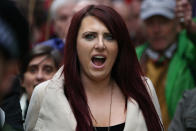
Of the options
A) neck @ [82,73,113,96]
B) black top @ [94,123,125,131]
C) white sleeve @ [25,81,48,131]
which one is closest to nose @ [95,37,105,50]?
neck @ [82,73,113,96]

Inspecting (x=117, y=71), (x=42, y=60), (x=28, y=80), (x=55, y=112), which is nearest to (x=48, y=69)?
(x=42, y=60)

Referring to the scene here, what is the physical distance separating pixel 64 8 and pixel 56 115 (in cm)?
291

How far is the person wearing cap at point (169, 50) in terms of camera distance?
4.95 metres

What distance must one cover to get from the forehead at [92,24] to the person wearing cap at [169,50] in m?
1.54

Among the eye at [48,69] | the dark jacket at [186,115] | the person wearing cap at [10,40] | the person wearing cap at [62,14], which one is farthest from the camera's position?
the person wearing cap at [62,14]

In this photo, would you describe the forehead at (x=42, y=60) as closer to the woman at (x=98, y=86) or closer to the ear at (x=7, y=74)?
the woman at (x=98, y=86)

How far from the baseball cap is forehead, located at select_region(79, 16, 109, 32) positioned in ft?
6.56

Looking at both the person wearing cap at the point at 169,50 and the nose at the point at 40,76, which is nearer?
the nose at the point at 40,76

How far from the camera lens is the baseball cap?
18.1ft

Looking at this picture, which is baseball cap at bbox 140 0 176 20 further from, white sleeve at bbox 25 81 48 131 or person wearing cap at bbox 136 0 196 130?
white sleeve at bbox 25 81 48 131

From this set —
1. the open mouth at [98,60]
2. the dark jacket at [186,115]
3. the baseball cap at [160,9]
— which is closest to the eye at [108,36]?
the open mouth at [98,60]

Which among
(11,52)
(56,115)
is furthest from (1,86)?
(56,115)

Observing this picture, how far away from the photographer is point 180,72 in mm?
4996

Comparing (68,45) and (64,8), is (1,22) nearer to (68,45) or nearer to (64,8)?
(68,45)
